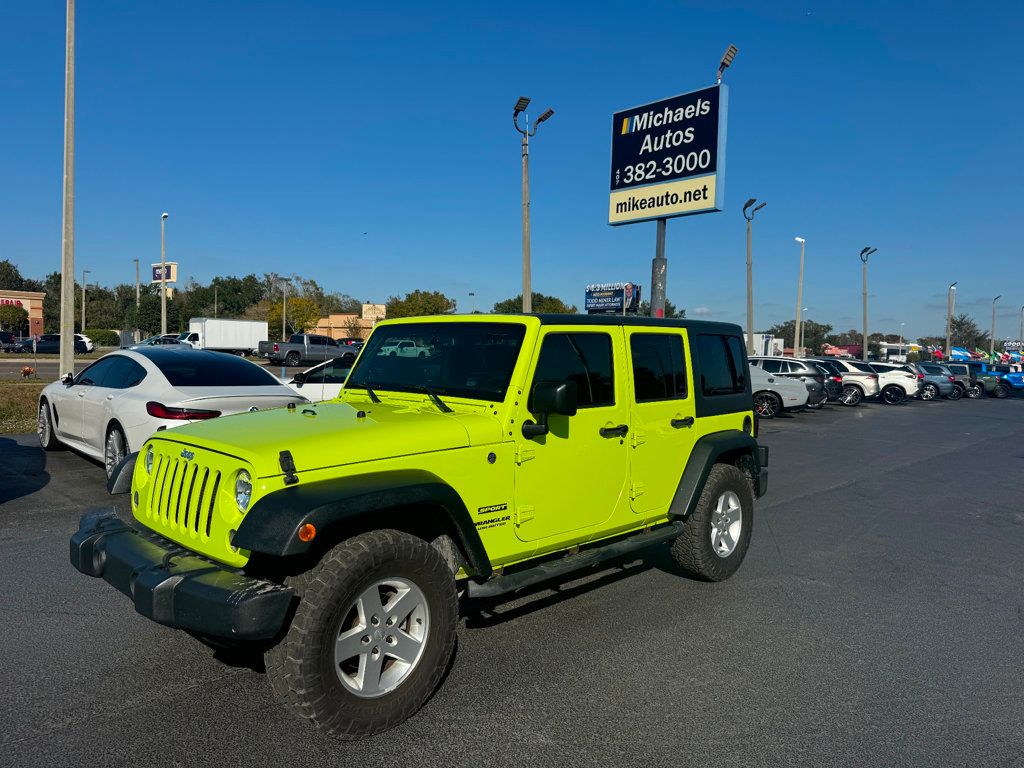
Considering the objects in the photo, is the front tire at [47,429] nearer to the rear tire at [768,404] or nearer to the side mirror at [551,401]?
the side mirror at [551,401]

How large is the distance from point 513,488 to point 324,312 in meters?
92.7

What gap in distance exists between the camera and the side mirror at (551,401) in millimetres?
3766

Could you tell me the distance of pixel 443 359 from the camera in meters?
4.39

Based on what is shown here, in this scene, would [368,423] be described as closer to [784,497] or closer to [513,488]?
[513,488]

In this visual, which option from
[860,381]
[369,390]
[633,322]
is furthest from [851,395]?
[369,390]

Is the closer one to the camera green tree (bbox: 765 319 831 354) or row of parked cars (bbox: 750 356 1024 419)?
row of parked cars (bbox: 750 356 1024 419)

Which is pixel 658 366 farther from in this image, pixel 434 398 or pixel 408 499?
pixel 408 499

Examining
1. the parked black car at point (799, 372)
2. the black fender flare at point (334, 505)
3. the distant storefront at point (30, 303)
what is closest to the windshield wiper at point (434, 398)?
the black fender flare at point (334, 505)

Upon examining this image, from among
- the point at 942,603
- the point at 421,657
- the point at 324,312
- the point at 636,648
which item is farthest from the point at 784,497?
the point at 324,312

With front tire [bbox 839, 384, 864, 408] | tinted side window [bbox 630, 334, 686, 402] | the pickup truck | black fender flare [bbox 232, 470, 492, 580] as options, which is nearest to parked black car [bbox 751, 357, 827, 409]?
front tire [bbox 839, 384, 864, 408]

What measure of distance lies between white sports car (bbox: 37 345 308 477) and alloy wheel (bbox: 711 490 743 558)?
4321mm

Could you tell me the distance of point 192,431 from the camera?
378 centimetres

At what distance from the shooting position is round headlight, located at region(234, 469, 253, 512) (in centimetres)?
315

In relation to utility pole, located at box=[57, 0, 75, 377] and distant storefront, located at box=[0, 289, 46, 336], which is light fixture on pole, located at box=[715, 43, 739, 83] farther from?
distant storefront, located at box=[0, 289, 46, 336]
